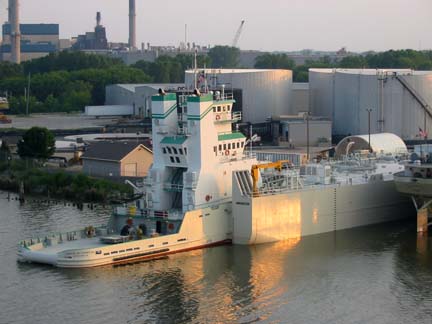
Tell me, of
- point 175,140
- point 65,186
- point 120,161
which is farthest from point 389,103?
point 175,140

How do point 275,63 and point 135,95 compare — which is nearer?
point 135,95

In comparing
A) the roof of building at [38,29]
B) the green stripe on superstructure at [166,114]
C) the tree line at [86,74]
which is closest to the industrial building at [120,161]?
the green stripe on superstructure at [166,114]

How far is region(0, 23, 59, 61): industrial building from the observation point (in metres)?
152

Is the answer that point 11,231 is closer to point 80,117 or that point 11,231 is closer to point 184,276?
point 184,276

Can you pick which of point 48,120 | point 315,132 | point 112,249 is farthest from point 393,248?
point 48,120

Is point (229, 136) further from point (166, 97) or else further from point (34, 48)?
point (34, 48)

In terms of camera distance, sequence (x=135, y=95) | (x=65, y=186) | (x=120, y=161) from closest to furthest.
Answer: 1. (x=65, y=186)
2. (x=120, y=161)
3. (x=135, y=95)

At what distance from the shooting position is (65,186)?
40.0 m

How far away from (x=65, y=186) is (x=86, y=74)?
176 ft

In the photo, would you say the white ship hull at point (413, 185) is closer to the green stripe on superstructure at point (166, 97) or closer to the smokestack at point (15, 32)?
the green stripe on superstructure at point (166, 97)

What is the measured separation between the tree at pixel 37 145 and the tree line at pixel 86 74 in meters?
39.2

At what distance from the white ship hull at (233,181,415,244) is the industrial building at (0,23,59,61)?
122694 mm

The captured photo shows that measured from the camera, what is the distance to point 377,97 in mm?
55000

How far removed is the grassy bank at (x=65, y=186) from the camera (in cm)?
3841
